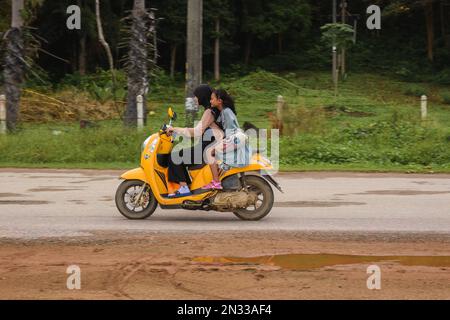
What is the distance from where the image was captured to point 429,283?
7.17 meters

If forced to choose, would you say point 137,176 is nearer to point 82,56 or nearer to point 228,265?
point 228,265

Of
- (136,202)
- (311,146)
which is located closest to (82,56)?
(311,146)

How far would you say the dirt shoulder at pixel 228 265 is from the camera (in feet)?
22.5

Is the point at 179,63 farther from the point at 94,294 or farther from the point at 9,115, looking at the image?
the point at 94,294

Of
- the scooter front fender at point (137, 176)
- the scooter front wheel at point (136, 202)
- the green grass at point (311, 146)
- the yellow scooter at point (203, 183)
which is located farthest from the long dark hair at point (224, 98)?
the green grass at point (311, 146)

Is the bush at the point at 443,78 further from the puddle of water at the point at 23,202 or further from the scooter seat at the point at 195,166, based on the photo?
the scooter seat at the point at 195,166

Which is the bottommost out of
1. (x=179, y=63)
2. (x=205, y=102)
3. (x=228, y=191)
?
(x=228, y=191)

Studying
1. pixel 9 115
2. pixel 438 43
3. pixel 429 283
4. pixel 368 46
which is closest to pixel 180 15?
pixel 368 46

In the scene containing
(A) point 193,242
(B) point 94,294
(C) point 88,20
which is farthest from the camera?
(C) point 88,20

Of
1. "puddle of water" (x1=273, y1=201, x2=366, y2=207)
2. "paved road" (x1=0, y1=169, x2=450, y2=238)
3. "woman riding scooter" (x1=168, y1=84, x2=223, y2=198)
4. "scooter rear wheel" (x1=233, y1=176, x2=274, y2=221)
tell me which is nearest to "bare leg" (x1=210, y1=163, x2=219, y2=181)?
"woman riding scooter" (x1=168, y1=84, x2=223, y2=198)

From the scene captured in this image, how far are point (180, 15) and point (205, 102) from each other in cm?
3926

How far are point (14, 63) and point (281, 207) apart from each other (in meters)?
12.5

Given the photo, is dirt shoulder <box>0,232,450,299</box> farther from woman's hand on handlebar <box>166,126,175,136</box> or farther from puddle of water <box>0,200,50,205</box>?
puddle of water <box>0,200,50,205</box>

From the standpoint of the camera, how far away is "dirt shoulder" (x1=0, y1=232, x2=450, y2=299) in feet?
22.5
